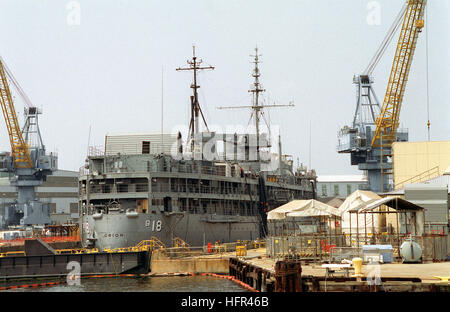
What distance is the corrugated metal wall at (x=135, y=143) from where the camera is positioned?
5156 centimetres

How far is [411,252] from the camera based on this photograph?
27.0m

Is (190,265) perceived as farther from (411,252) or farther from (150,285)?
(411,252)

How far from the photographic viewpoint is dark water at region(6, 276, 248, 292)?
3238 cm

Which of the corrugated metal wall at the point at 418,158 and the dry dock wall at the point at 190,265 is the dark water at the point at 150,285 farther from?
the corrugated metal wall at the point at 418,158

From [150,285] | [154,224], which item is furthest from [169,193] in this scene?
[150,285]

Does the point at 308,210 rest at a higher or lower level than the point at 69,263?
higher

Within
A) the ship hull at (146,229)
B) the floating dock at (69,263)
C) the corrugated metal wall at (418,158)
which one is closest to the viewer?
the floating dock at (69,263)

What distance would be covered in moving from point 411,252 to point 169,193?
24.5m

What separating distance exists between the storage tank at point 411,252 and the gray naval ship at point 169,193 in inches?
891

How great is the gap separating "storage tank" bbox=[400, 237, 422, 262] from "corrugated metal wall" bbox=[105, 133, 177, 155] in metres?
27.6

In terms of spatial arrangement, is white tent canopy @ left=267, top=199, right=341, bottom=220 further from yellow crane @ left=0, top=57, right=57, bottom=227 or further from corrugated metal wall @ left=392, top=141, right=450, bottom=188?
yellow crane @ left=0, top=57, right=57, bottom=227

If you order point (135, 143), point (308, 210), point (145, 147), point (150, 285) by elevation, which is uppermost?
point (135, 143)

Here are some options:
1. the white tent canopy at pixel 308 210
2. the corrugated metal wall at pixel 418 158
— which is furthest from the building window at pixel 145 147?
the corrugated metal wall at pixel 418 158

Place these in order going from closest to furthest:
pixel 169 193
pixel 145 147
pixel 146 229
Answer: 1. pixel 146 229
2. pixel 169 193
3. pixel 145 147
